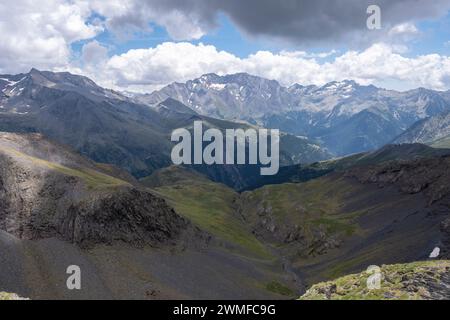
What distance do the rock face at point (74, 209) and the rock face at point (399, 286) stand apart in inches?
3901

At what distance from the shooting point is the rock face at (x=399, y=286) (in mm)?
49328

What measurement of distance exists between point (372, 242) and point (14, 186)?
138 meters

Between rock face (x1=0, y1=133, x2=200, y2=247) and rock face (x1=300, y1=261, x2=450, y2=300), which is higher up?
rock face (x1=0, y1=133, x2=200, y2=247)

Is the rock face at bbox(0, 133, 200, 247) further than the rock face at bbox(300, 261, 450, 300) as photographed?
Yes

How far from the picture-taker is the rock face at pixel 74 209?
14062 centimetres

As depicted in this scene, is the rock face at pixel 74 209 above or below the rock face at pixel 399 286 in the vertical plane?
above

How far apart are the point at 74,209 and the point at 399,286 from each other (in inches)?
4573

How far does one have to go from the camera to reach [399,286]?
51.5 m

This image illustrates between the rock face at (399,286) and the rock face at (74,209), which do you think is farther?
the rock face at (74,209)

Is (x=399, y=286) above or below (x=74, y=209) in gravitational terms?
below

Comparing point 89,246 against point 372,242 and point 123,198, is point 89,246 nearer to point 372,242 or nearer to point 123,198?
point 123,198

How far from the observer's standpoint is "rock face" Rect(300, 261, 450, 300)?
49328 millimetres

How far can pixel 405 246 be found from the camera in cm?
15700

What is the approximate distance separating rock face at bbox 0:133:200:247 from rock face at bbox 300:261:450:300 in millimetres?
99081
